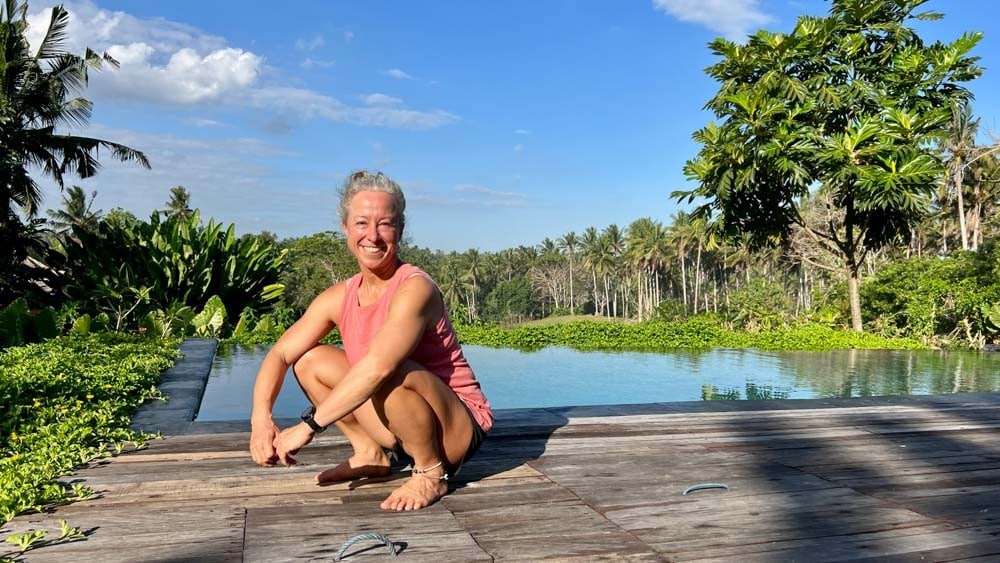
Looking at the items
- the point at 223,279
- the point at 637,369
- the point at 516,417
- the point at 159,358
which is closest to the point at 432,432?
the point at 516,417

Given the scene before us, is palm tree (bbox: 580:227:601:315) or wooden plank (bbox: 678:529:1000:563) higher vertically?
palm tree (bbox: 580:227:601:315)

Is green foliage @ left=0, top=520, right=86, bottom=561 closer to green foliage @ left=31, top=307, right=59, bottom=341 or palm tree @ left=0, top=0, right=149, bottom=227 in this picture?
green foliage @ left=31, top=307, right=59, bottom=341

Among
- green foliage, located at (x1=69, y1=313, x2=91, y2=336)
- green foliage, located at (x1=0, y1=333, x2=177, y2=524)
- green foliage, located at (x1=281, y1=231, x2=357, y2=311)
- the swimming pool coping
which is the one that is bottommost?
the swimming pool coping

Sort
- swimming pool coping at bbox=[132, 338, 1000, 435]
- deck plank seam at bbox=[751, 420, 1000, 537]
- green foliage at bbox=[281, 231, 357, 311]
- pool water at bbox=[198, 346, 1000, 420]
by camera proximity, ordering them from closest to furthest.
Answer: deck plank seam at bbox=[751, 420, 1000, 537] < swimming pool coping at bbox=[132, 338, 1000, 435] < pool water at bbox=[198, 346, 1000, 420] < green foliage at bbox=[281, 231, 357, 311]

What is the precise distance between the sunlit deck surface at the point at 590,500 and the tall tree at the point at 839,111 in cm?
831

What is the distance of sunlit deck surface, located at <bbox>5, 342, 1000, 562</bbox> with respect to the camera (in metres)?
1.73

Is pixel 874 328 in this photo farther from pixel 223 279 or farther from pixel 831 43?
pixel 223 279

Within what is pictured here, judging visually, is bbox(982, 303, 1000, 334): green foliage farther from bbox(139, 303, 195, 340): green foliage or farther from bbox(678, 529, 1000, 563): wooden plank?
bbox(139, 303, 195, 340): green foliage

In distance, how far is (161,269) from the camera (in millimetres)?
10977

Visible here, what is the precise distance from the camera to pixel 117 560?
5.23 feet

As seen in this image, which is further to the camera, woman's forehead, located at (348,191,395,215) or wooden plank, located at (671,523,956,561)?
woman's forehead, located at (348,191,395,215)

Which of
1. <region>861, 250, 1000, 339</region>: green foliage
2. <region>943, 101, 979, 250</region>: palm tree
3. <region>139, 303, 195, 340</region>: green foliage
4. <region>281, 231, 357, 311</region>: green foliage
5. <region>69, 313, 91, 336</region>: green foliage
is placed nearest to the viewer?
<region>69, 313, 91, 336</region>: green foliage

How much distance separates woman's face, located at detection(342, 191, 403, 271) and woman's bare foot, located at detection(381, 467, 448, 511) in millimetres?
619

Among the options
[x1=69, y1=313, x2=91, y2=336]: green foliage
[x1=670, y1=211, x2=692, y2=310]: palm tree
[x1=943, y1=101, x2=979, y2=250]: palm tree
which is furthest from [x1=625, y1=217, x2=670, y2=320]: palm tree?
[x1=69, y1=313, x2=91, y2=336]: green foliage
